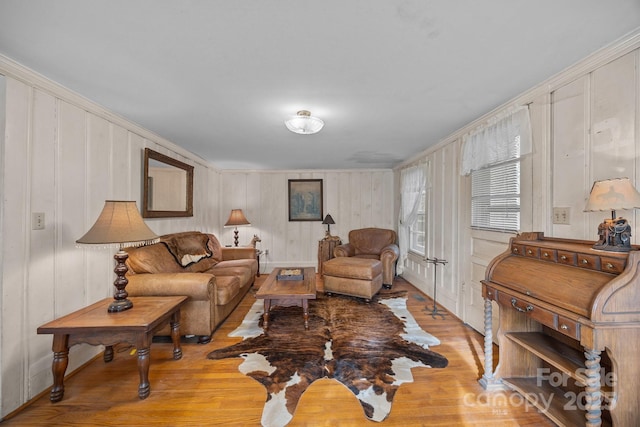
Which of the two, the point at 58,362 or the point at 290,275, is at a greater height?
the point at 290,275

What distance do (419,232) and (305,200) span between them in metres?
2.44

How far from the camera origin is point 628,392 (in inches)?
48.2

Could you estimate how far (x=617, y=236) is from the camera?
128 cm

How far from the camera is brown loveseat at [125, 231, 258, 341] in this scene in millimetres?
2354

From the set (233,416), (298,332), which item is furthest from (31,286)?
(298,332)

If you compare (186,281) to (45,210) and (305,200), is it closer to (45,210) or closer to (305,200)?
(45,210)

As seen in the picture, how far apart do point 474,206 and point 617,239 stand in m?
1.55

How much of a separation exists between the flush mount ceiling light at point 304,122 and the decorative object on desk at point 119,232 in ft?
4.90

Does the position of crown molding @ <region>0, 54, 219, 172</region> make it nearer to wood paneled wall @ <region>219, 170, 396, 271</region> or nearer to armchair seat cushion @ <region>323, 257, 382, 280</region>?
wood paneled wall @ <region>219, 170, 396, 271</region>

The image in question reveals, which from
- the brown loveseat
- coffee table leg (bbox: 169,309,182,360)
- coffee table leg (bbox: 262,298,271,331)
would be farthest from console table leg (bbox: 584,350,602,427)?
coffee table leg (bbox: 169,309,182,360)

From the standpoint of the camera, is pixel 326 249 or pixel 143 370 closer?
pixel 143 370

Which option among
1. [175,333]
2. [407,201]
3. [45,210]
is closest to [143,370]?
[175,333]

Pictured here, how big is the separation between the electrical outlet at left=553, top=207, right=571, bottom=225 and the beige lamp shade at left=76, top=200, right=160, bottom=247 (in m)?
2.98

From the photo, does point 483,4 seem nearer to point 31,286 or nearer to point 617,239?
point 617,239
